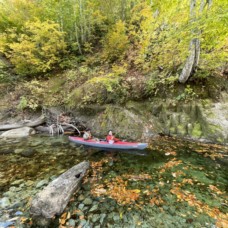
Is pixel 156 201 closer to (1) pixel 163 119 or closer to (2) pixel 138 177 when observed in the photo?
(2) pixel 138 177

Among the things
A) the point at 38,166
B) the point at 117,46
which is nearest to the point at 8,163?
the point at 38,166

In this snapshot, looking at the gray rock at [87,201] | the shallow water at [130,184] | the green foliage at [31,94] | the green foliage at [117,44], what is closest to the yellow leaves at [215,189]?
the shallow water at [130,184]

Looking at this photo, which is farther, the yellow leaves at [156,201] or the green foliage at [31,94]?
the green foliage at [31,94]

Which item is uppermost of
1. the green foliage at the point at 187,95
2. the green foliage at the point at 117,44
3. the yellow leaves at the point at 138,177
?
the green foliage at the point at 117,44

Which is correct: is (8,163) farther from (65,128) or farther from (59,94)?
(59,94)

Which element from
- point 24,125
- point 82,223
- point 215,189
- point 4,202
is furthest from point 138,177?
point 24,125

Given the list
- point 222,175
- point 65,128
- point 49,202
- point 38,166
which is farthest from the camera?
point 65,128

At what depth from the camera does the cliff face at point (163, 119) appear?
8.23 m

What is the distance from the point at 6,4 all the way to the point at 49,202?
59.2 ft

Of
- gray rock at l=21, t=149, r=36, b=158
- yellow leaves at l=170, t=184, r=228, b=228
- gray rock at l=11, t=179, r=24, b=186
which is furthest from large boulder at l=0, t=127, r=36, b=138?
yellow leaves at l=170, t=184, r=228, b=228

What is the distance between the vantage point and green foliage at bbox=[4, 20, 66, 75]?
1188cm

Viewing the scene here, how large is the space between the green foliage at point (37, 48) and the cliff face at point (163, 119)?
6.09 metres

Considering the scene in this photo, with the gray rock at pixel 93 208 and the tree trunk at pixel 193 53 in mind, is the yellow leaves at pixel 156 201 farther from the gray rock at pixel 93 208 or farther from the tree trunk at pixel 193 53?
the tree trunk at pixel 193 53

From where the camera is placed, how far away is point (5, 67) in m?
14.4
